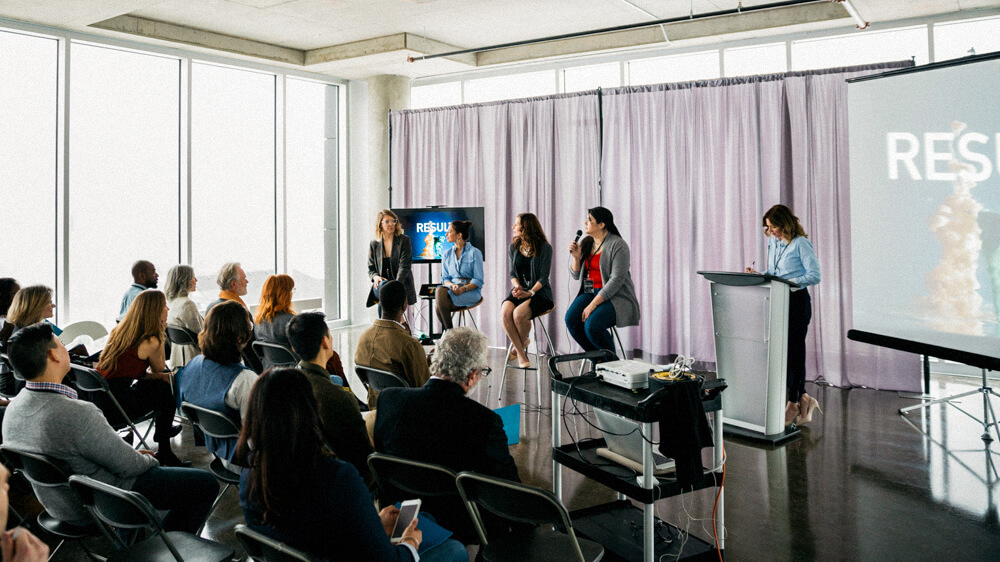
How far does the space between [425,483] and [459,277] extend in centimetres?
427

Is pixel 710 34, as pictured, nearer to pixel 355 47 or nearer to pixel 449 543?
pixel 355 47

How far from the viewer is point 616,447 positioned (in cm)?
312

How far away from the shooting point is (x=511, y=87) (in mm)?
8586

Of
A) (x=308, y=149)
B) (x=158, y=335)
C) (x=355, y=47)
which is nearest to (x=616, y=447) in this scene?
(x=158, y=335)

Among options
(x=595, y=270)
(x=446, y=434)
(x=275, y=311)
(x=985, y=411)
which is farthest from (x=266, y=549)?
(x=985, y=411)

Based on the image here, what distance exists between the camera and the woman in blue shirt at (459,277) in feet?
21.2

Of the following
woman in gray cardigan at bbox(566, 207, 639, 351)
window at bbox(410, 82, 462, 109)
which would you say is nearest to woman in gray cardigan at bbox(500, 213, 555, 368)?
woman in gray cardigan at bbox(566, 207, 639, 351)

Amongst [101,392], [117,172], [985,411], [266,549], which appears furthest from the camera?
[117,172]

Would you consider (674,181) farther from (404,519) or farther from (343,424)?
(404,519)

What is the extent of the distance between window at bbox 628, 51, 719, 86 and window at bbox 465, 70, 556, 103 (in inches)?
38.3

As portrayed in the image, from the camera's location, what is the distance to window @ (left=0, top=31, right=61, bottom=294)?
6.41 m

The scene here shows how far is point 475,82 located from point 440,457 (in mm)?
7004

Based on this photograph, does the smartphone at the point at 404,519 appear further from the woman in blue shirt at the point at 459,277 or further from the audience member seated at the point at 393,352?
the woman in blue shirt at the point at 459,277

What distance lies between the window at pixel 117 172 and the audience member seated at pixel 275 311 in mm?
3452
